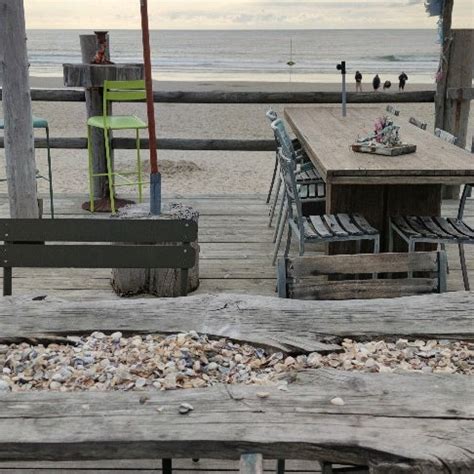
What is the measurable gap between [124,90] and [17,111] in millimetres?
1262

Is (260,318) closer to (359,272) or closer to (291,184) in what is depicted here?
(359,272)

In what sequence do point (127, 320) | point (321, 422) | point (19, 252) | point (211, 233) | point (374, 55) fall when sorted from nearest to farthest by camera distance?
point (321, 422), point (127, 320), point (19, 252), point (211, 233), point (374, 55)

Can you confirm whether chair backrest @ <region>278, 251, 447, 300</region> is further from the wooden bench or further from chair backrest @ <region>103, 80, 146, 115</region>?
chair backrest @ <region>103, 80, 146, 115</region>

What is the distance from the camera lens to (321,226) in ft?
12.8

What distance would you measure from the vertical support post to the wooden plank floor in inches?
83.1

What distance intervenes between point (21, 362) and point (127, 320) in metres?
0.33

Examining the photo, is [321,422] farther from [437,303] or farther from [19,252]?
[19,252]

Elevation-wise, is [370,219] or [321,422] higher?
[321,422]

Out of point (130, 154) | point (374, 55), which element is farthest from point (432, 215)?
point (374, 55)

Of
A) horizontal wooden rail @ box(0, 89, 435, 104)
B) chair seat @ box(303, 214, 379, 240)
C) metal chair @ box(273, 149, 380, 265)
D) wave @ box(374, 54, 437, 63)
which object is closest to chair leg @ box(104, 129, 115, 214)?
horizontal wooden rail @ box(0, 89, 435, 104)

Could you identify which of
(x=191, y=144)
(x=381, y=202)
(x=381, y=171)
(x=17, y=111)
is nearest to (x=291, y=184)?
(x=381, y=171)

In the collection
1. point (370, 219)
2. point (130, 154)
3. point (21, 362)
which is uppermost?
point (21, 362)

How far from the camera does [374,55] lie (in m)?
43.6

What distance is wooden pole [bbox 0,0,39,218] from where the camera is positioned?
4.30m
